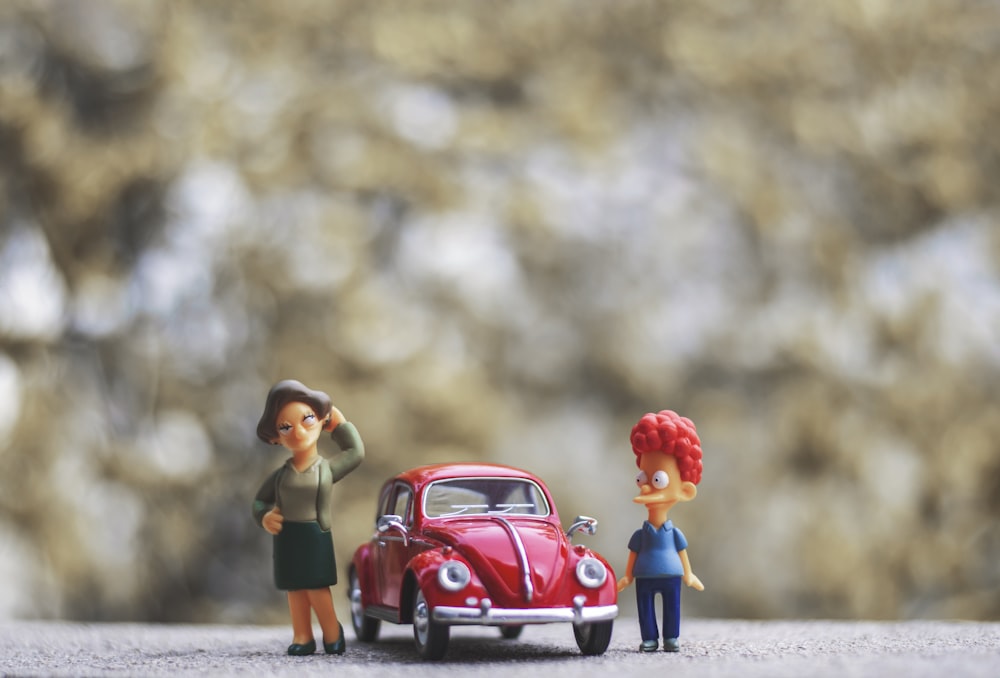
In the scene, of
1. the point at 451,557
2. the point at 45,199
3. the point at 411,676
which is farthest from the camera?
the point at 45,199

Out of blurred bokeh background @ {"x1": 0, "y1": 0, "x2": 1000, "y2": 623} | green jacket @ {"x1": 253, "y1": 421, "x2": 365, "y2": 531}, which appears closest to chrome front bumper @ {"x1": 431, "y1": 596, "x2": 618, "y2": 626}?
green jacket @ {"x1": 253, "y1": 421, "x2": 365, "y2": 531}

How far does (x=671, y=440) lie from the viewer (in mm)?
5203

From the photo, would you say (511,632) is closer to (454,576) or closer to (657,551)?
(657,551)

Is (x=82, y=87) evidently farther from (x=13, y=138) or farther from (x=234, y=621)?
(x=234, y=621)

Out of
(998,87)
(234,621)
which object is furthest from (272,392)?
(998,87)

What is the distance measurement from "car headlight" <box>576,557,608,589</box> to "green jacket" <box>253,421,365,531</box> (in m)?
1.20

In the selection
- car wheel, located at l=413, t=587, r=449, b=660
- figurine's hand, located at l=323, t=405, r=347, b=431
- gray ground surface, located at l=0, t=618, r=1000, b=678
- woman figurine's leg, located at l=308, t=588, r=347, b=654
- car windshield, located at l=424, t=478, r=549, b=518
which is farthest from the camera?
car windshield, located at l=424, t=478, r=549, b=518

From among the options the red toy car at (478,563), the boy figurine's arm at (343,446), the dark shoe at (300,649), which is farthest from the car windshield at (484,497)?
the dark shoe at (300,649)

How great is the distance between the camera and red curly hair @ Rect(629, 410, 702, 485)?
5.20 m

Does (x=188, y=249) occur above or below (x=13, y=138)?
below

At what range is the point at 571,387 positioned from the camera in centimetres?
1028

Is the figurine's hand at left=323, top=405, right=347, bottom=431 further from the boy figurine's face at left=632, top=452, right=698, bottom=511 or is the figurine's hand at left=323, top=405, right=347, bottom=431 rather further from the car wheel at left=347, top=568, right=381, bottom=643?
the boy figurine's face at left=632, top=452, right=698, bottom=511

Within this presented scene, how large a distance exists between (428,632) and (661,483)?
1.29 meters

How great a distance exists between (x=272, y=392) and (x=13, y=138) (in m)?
6.46
